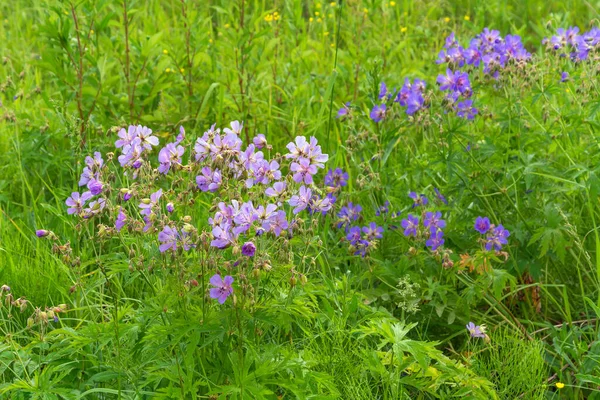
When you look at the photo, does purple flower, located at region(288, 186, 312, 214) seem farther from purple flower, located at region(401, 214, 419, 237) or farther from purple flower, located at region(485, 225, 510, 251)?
purple flower, located at region(485, 225, 510, 251)

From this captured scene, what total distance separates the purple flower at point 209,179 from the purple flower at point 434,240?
3.07 feet

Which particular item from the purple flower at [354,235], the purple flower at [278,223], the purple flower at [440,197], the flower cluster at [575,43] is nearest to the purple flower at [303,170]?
the purple flower at [278,223]

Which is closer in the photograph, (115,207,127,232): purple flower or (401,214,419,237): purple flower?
(115,207,127,232): purple flower

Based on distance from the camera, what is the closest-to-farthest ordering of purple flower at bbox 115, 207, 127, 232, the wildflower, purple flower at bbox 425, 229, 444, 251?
purple flower at bbox 115, 207, 127, 232
the wildflower
purple flower at bbox 425, 229, 444, 251

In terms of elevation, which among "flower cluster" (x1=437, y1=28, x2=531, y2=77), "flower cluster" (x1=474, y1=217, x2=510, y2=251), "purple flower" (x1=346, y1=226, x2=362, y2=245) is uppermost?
"flower cluster" (x1=437, y1=28, x2=531, y2=77)

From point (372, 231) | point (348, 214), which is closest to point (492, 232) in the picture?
point (372, 231)

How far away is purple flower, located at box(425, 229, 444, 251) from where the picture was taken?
2828 mm

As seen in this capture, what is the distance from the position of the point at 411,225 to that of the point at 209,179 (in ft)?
3.14

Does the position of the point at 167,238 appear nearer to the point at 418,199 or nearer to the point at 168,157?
the point at 168,157

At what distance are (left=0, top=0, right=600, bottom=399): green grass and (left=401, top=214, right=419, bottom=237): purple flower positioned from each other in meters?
0.07

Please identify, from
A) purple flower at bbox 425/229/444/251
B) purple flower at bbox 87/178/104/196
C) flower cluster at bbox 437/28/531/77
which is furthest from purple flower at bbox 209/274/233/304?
flower cluster at bbox 437/28/531/77

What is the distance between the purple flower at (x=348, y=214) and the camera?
3.00m

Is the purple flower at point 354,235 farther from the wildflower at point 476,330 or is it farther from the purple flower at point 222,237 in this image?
the purple flower at point 222,237

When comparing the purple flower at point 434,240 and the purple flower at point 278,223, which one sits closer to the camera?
the purple flower at point 278,223
